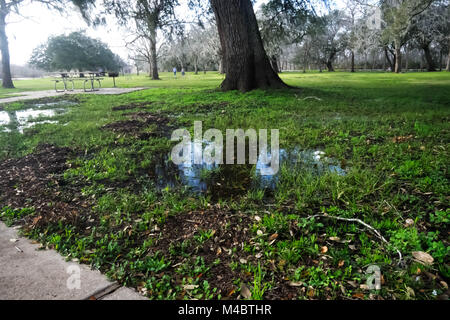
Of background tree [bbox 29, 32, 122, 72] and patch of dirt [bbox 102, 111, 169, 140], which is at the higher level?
background tree [bbox 29, 32, 122, 72]

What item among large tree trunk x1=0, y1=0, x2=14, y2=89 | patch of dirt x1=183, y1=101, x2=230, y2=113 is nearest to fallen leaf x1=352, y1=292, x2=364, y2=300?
patch of dirt x1=183, y1=101, x2=230, y2=113

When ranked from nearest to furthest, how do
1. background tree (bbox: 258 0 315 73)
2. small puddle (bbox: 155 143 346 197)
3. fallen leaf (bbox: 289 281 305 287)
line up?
fallen leaf (bbox: 289 281 305 287) → small puddle (bbox: 155 143 346 197) → background tree (bbox: 258 0 315 73)

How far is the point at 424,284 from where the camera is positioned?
5.20 feet

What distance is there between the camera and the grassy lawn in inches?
67.0

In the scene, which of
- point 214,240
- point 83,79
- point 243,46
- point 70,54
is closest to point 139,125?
point 214,240

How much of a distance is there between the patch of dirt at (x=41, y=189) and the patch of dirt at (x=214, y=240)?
37.7 inches

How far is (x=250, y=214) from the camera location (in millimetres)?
2461

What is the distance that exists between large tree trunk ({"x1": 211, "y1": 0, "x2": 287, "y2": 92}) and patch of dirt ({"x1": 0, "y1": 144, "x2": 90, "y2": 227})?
24.6 feet

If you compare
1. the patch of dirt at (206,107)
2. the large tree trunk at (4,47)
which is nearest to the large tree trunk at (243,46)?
the patch of dirt at (206,107)

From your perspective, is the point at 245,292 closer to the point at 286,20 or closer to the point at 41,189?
the point at 41,189

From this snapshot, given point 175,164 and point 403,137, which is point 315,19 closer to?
point 403,137

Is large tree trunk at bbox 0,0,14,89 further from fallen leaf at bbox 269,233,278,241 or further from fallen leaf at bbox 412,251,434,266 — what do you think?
fallen leaf at bbox 412,251,434,266
